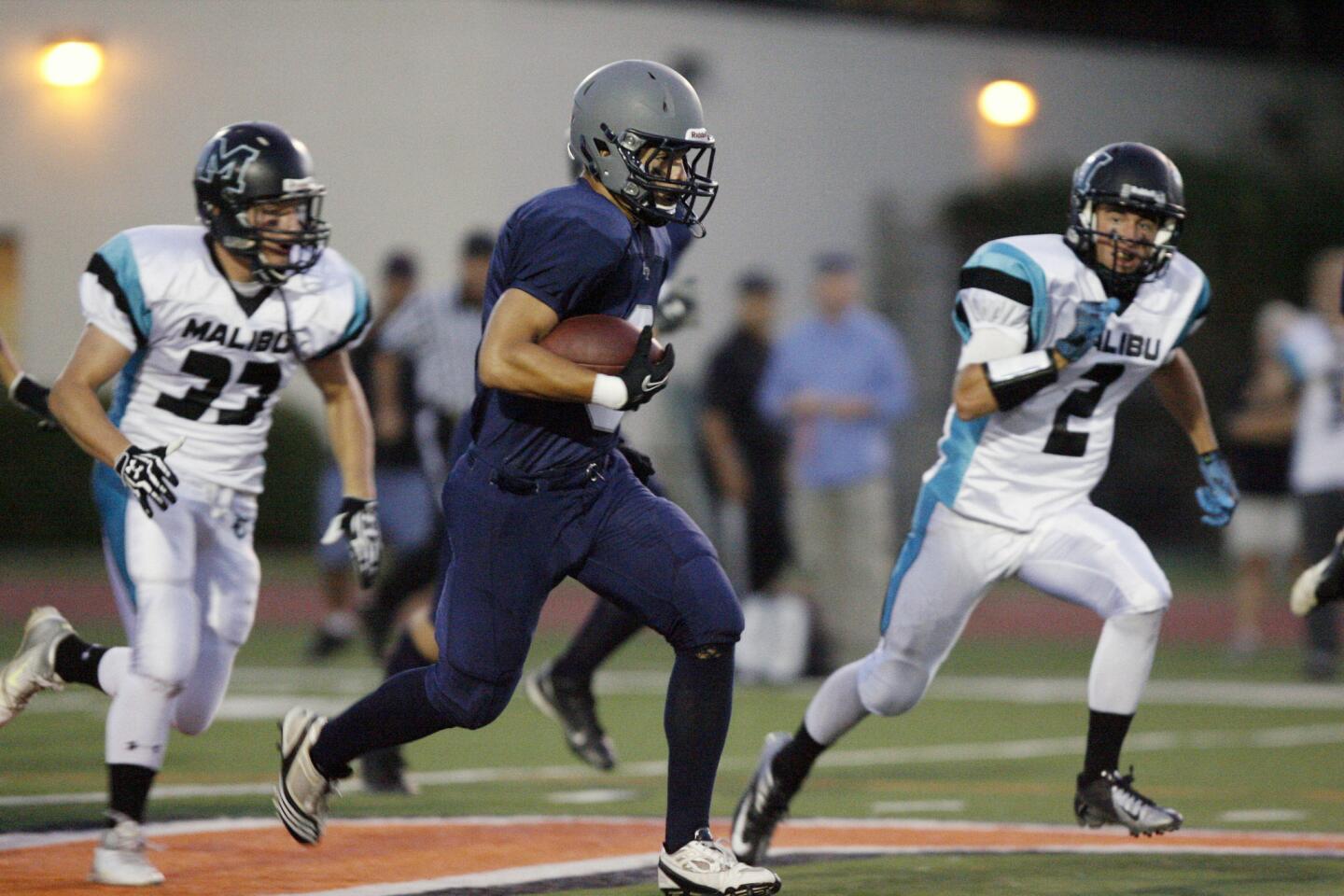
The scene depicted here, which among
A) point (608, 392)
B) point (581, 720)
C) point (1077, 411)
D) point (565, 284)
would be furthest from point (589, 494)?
point (581, 720)

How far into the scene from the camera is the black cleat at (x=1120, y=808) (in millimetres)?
5281

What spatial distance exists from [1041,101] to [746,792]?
1773 centimetres

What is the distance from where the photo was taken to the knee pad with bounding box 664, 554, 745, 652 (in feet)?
15.8

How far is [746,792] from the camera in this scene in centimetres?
578

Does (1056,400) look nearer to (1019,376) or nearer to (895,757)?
(1019,376)

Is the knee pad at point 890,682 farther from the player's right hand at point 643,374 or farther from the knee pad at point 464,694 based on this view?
the player's right hand at point 643,374

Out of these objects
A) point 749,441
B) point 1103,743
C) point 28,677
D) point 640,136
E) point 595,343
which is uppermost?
point 640,136

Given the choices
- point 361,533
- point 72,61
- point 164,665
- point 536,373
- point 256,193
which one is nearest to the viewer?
point 536,373

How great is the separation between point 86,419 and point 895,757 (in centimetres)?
398

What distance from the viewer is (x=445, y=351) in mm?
9750

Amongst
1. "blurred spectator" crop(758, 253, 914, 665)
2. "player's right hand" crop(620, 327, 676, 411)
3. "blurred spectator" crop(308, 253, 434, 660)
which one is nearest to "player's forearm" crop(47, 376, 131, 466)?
"player's right hand" crop(620, 327, 676, 411)

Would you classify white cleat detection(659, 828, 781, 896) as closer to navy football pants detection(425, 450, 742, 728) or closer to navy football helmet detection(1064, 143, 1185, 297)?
navy football pants detection(425, 450, 742, 728)

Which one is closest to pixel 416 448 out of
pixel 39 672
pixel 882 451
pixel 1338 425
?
pixel 882 451

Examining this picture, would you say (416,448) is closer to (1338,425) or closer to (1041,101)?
(1338,425)
